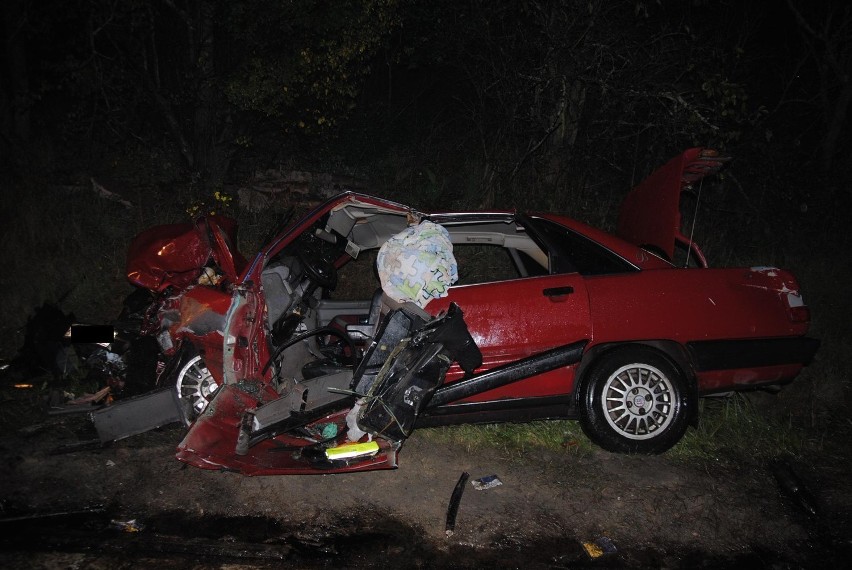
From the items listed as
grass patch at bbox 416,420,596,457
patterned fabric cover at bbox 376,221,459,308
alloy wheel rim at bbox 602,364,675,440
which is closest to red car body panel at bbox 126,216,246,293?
patterned fabric cover at bbox 376,221,459,308

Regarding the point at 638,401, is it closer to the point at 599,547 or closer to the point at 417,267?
the point at 599,547

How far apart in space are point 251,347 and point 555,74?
5.85 m

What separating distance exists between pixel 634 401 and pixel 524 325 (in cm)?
94

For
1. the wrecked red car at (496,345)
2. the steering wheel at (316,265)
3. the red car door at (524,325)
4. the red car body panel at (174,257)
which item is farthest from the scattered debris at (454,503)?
the red car body panel at (174,257)

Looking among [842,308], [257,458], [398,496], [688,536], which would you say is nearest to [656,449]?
[688,536]

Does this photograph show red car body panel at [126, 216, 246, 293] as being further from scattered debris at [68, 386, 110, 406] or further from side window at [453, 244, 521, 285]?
side window at [453, 244, 521, 285]

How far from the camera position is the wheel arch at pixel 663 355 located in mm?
3859

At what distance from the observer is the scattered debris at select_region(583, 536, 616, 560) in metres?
3.04

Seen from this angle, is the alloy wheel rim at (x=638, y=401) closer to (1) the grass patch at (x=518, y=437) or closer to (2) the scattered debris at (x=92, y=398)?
(1) the grass patch at (x=518, y=437)

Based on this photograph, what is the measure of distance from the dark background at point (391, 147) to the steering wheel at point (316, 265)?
9.09ft

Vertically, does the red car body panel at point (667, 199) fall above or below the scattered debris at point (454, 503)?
above

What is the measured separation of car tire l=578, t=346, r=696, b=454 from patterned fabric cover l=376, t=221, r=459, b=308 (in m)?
1.24

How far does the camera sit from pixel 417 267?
3.58 metres

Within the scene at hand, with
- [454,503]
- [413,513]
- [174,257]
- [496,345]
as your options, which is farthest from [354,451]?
[174,257]
